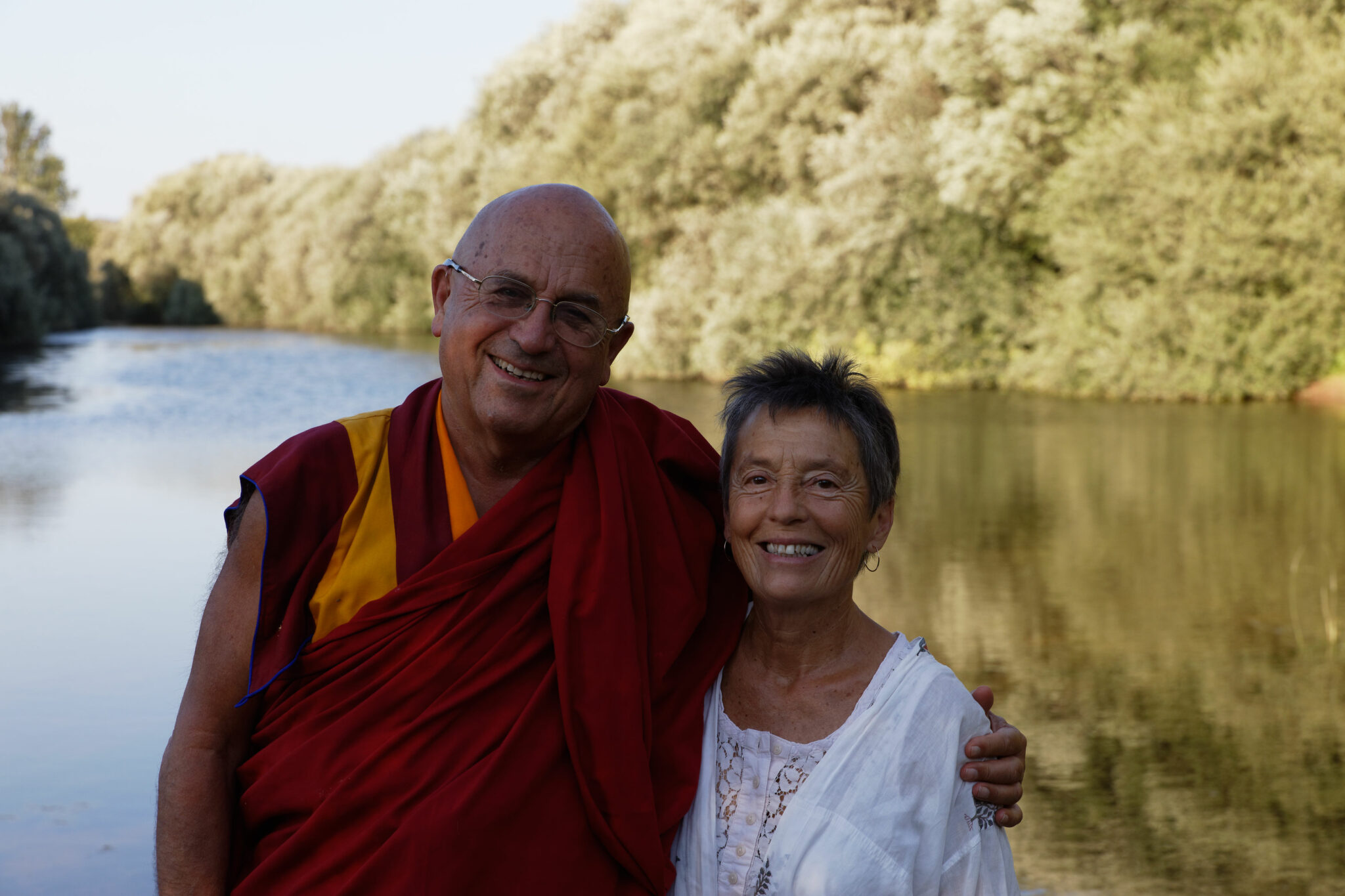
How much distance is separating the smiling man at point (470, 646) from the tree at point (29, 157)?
268 feet

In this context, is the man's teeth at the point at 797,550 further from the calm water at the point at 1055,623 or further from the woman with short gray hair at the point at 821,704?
the calm water at the point at 1055,623

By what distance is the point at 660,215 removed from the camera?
1215 inches

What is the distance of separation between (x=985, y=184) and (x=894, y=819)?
2402 centimetres

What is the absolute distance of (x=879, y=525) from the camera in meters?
2.74

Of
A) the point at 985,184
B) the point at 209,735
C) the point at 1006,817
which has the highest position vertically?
the point at 985,184

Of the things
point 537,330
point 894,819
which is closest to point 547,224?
point 537,330

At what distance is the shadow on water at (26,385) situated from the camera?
75.4 ft

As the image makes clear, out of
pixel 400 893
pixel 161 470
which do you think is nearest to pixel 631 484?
pixel 400 893

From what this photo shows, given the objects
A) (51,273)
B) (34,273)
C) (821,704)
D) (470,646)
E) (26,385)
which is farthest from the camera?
(51,273)

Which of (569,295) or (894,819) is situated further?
(569,295)

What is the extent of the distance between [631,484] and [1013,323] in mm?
23955

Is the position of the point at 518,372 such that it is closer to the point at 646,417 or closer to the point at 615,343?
the point at 615,343

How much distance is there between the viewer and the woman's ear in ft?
8.89

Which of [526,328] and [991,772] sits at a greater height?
[526,328]
